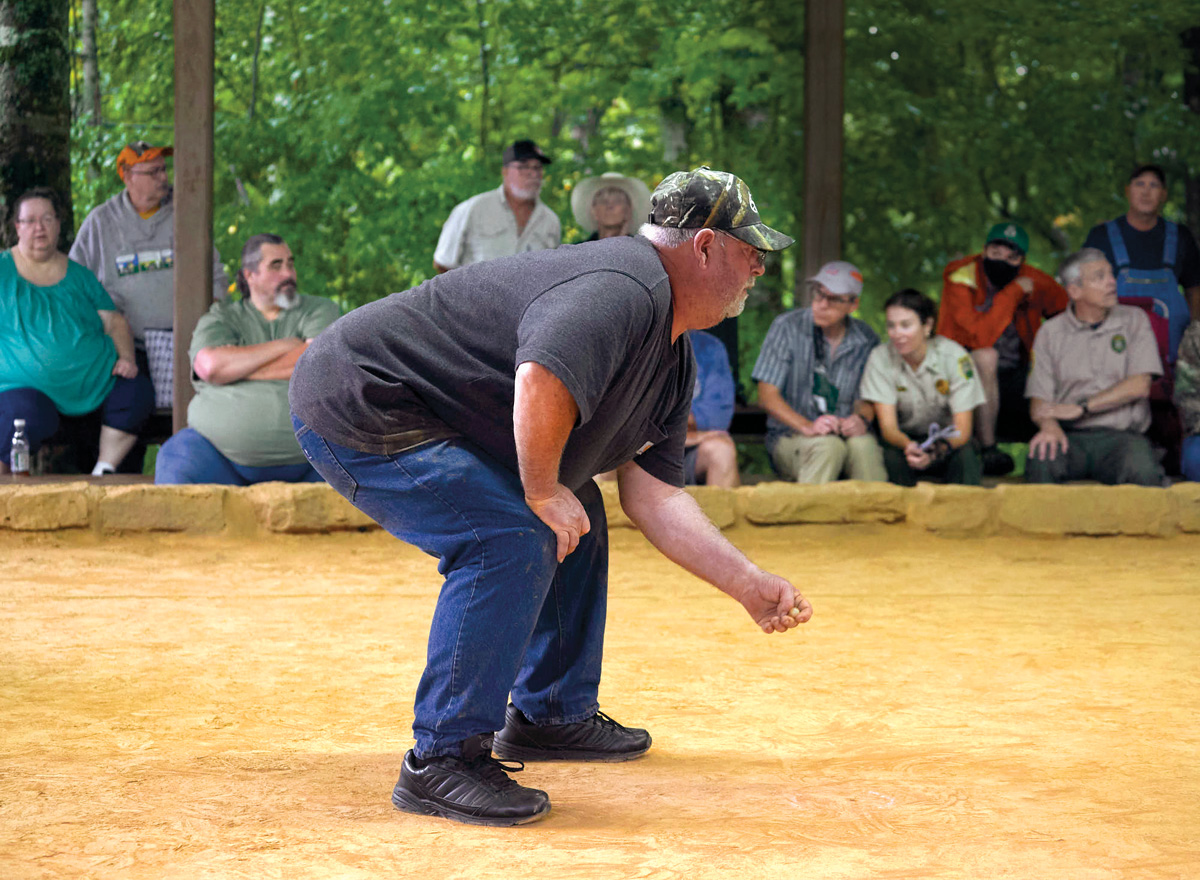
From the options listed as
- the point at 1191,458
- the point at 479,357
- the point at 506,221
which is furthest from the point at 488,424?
the point at 1191,458

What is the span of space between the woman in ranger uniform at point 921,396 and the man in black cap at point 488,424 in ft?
13.3

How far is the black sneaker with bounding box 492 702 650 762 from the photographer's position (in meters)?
3.28

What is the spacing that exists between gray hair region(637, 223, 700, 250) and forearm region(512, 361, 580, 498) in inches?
16.4

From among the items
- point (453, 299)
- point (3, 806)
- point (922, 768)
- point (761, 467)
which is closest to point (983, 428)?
point (761, 467)

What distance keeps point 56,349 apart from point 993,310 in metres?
4.57

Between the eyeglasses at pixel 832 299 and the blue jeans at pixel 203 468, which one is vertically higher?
the eyeglasses at pixel 832 299

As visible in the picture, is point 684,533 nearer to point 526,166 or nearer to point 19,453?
point 19,453

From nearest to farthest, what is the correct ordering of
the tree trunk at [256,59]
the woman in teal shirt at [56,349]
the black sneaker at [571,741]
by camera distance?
the black sneaker at [571,741] < the woman in teal shirt at [56,349] < the tree trunk at [256,59]

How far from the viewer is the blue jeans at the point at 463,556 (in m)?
2.79

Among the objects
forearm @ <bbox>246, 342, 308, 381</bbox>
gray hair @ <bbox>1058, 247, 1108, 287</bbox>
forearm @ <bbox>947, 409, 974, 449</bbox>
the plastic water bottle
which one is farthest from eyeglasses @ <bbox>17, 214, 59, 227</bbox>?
gray hair @ <bbox>1058, 247, 1108, 287</bbox>

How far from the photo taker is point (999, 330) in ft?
24.5

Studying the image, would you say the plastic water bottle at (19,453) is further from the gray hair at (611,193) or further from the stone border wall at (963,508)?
the gray hair at (611,193)

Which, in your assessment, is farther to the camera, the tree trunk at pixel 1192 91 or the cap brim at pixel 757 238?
the tree trunk at pixel 1192 91

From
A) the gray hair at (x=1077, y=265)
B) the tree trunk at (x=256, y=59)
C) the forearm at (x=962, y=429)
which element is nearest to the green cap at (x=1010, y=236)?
the gray hair at (x=1077, y=265)
